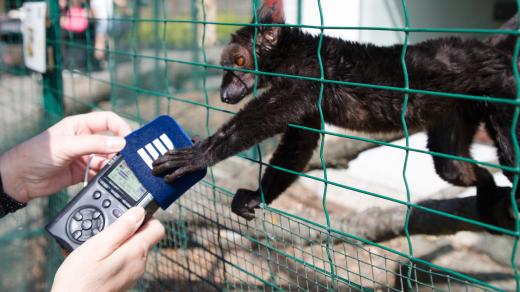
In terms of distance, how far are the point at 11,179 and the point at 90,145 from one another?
0.48 metres

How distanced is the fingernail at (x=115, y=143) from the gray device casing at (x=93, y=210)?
0.04 metres

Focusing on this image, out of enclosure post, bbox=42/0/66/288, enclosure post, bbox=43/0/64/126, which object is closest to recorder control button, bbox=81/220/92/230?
enclosure post, bbox=42/0/66/288

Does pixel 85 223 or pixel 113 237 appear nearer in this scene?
pixel 113 237

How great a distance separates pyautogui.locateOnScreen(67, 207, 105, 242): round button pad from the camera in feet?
5.35

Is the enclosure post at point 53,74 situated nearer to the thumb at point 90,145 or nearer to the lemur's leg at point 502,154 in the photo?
the thumb at point 90,145

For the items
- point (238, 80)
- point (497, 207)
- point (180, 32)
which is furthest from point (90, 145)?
point (180, 32)

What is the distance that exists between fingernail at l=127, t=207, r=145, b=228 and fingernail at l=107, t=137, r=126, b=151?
30 cm

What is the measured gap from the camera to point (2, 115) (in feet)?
16.5

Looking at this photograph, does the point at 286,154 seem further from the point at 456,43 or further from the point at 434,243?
the point at 434,243

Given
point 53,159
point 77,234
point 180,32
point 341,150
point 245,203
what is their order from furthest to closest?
point 180,32 < point 341,150 < point 245,203 < point 53,159 < point 77,234

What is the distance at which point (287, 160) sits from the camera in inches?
101

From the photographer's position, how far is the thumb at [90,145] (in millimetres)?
1699

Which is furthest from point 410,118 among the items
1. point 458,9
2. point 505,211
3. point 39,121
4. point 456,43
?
point 458,9

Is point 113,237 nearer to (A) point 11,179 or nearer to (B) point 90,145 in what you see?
(B) point 90,145
